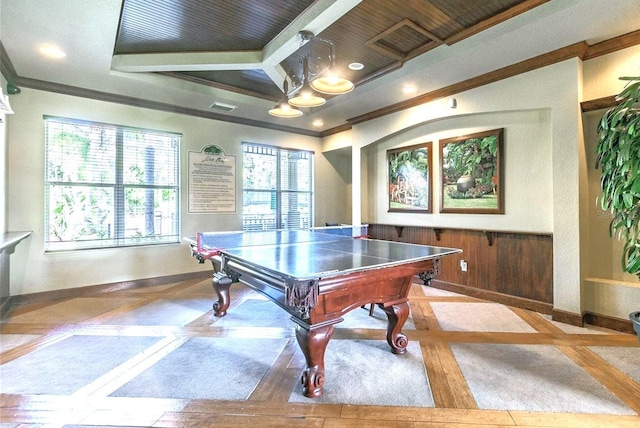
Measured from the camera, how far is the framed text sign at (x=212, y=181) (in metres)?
5.16

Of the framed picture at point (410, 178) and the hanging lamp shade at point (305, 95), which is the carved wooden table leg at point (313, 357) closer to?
the hanging lamp shade at point (305, 95)

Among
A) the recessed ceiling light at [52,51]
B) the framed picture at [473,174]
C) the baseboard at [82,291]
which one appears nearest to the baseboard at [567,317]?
the framed picture at [473,174]

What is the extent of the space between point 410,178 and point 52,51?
472 cm

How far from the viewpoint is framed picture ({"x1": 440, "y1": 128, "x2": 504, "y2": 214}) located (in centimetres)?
393

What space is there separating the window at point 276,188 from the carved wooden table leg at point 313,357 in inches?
156

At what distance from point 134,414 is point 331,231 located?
292 cm

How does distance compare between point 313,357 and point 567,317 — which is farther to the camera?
point 567,317

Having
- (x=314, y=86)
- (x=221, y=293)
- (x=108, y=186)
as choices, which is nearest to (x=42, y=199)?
(x=108, y=186)

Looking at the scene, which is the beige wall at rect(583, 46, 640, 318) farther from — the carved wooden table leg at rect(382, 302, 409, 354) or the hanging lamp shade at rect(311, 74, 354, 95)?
the hanging lamp shade at rect(311, 74, 354, 95)

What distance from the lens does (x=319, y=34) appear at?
10.5 ft

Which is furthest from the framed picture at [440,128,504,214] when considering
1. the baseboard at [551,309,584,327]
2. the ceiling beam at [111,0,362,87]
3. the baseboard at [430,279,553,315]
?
the ceiling beam at [111,0,362,87]

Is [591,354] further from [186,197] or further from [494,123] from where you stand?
[186,197]

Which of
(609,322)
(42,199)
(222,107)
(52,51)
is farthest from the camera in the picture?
(222,107)

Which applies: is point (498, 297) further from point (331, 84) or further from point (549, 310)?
point (331, 84)
